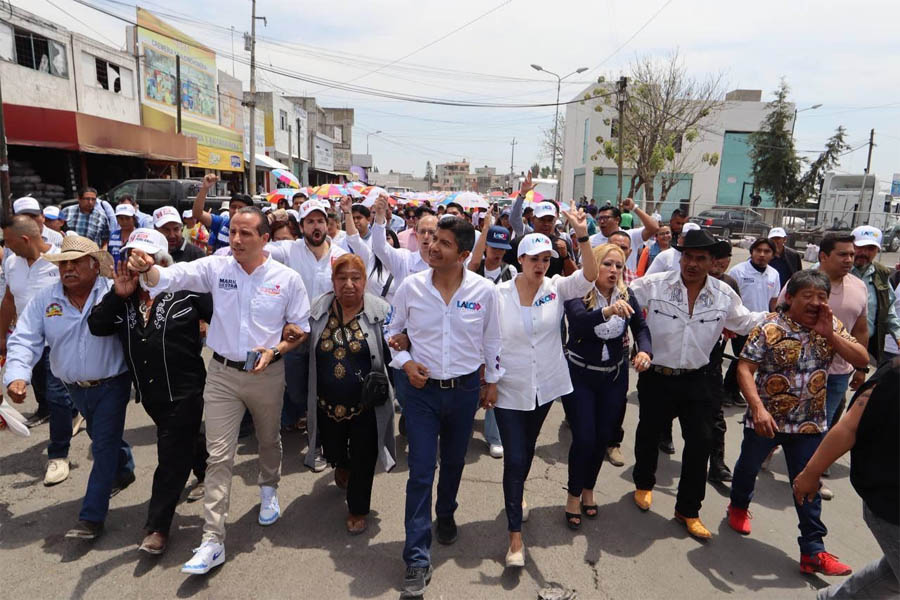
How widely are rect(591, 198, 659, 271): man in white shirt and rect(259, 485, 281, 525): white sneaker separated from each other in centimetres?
435

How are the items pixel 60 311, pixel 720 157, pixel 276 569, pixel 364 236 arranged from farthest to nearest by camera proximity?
pixel 720 157
pixel 364 236
pixel 60 311
pixel 276 569

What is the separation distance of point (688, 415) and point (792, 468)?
689mm

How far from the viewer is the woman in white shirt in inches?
131

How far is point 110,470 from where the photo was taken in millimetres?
3439

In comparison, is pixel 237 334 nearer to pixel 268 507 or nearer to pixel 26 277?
pixel 268 507

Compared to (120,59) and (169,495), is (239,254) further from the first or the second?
(120,59)

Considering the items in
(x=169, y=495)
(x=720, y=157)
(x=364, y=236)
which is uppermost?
(x=720, y=157)

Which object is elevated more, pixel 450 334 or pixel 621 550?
pixel 450 334

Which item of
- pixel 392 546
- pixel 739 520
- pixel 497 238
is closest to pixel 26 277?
pixel 392 546

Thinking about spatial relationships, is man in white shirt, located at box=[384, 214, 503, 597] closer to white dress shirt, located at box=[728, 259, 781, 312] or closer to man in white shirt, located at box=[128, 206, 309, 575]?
man in white shirt, located at box=[128, 206, 309, 575]

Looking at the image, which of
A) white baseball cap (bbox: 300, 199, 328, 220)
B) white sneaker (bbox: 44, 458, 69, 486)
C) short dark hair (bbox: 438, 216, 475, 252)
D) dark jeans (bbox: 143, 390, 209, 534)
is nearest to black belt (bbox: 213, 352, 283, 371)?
dark jeans (bbox: 143, 390, 209, 534)

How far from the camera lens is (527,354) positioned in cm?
336

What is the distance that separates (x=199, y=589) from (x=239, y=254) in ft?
6.23

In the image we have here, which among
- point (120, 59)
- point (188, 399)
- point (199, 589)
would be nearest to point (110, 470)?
point (188, 399)
